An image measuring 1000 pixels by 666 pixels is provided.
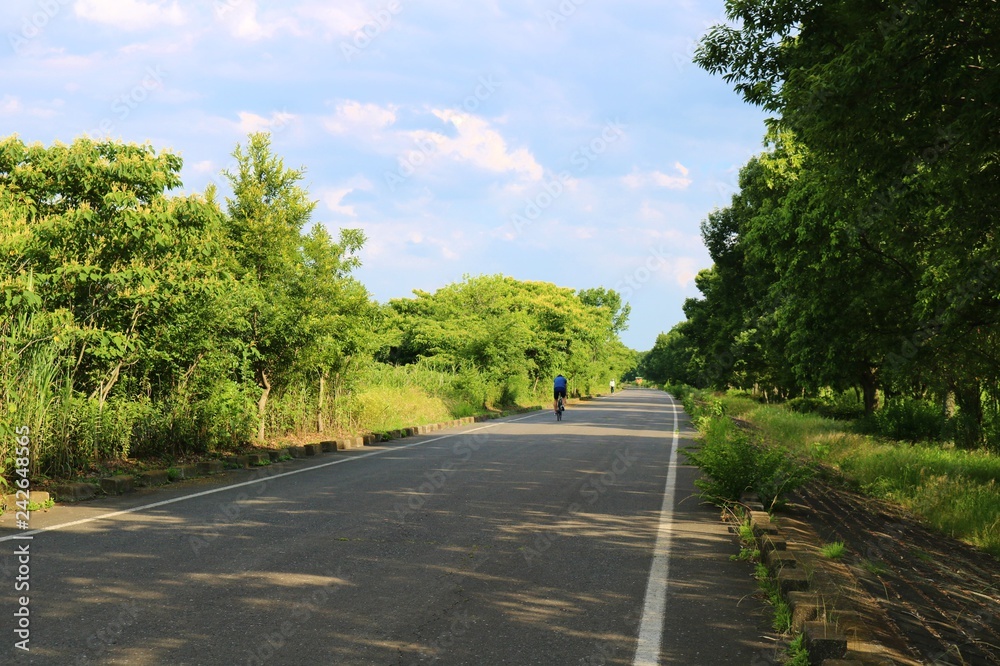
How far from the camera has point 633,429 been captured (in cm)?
2589

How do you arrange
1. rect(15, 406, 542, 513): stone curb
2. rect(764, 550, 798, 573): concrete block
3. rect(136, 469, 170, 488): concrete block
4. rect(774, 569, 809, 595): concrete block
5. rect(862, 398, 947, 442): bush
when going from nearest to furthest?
rect(774, 569, 809, 595): concrete block → rect(764, 550, 798, 573): concrete block → rect(15, 406, 542, 513): stone curb → rect(136, 469, 170, 488): concrete block → rect(862, 398, 947, 442): bush

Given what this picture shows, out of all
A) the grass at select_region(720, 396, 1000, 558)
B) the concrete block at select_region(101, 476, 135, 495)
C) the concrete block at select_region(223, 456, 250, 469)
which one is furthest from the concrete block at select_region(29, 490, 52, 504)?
the grass at select_region(720, 396, 1000, 558)

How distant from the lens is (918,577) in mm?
6625

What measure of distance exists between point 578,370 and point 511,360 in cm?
2644

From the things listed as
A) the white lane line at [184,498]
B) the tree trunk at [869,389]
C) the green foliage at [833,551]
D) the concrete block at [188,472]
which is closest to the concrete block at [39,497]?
the white lane line at [184,498]

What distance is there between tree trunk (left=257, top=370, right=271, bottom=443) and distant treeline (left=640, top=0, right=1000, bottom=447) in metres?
11.2

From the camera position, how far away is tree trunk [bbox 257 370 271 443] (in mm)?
16281

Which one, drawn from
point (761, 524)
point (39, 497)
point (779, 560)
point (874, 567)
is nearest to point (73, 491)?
point (39, 497)

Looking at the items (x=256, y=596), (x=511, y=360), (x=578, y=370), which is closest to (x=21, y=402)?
(x=256, y=596)

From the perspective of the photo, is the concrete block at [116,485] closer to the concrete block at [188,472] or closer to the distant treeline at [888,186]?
the concrete block at [188,472]

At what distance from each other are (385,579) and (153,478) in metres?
6.67

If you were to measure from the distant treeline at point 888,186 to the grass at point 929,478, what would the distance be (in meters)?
2.28

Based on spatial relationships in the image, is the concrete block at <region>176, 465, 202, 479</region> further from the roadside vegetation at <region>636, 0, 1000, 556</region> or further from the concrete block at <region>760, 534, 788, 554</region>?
the concrete block at <region>760, 534, 788, 554</region>

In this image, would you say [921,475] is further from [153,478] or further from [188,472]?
[153,478]
